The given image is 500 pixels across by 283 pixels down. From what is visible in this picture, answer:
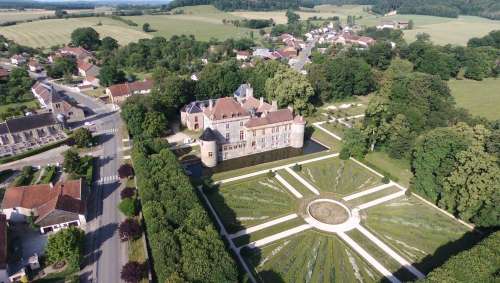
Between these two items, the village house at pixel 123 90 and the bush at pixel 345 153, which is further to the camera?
the village house at pixel 123 90

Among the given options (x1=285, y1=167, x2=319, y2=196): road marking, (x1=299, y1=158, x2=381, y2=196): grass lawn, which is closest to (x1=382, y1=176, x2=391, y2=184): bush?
(x1=299, y1=158, x2=381, y2=196): grass lawn

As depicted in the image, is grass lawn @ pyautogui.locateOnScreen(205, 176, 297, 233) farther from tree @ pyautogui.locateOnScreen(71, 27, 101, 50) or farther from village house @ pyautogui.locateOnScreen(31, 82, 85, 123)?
tree @ pyautogui.locateOnScreen(71, 27, 101, 50)

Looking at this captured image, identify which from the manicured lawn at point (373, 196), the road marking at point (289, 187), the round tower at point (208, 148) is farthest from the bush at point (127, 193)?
the manicured lawn at point (373, 196)

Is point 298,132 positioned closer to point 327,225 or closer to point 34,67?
point 327,225

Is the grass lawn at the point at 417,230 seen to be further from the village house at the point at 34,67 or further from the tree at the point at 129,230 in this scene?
the village house at the point at 34,67

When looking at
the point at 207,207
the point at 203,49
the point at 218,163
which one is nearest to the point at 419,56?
the point at 203,49

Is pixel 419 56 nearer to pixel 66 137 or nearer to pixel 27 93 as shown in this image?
pixel 66 137
